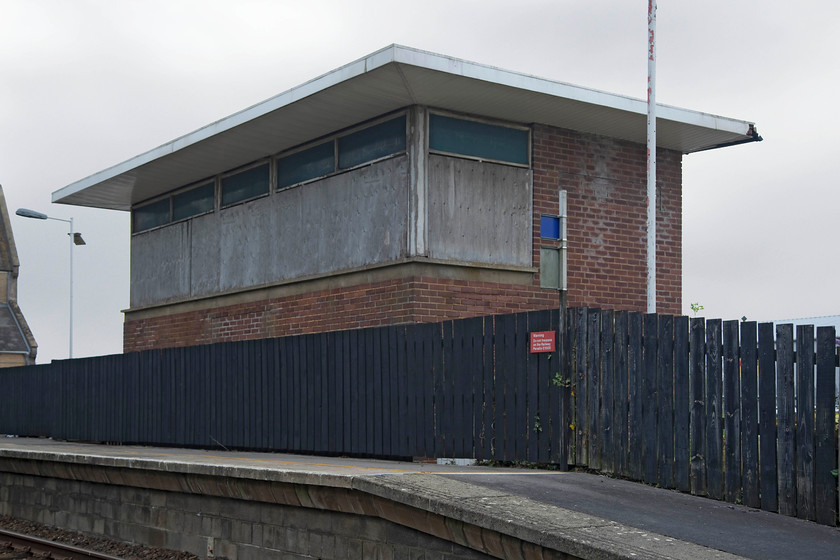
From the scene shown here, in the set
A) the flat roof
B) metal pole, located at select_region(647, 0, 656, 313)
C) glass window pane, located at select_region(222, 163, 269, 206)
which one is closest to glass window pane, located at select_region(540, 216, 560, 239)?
the flat roof

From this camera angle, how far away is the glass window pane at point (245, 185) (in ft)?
63.0

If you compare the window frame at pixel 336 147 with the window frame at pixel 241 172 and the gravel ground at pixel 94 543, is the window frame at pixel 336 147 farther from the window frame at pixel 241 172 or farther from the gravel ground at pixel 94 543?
the gravel ground at pixel 94 543

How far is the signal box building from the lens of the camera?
49.7ft

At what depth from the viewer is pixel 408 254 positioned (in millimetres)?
15258

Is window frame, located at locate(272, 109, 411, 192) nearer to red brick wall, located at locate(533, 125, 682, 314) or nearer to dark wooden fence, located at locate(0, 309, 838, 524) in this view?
red brick wall, located at locate(533, 125, 682, 314)

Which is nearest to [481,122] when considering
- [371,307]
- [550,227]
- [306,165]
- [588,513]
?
[371,307]

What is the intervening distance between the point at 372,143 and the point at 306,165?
6.91ft

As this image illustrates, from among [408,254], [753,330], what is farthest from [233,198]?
[753,330]

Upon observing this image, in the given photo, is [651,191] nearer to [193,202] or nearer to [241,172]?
[241,172]

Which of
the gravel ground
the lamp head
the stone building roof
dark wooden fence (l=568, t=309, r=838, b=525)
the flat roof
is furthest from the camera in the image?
the stone building roof

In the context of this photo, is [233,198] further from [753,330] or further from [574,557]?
[574,557]

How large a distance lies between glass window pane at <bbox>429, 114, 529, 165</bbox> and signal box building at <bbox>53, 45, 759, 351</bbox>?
22 mm

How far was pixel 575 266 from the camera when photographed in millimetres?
16734

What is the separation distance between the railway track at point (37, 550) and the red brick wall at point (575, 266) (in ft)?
17.2
